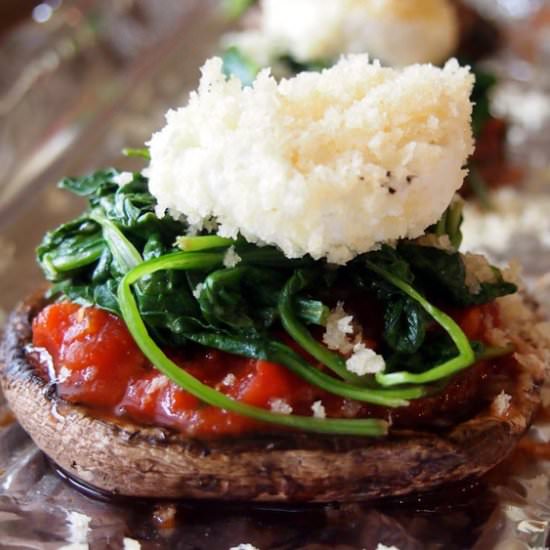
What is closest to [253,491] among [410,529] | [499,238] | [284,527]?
[284,527]

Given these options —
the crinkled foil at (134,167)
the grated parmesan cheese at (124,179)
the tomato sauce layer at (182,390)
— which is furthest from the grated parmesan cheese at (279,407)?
the grated parmesan cheese at (124,179)

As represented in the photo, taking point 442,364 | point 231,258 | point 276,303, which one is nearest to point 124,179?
point 231,258

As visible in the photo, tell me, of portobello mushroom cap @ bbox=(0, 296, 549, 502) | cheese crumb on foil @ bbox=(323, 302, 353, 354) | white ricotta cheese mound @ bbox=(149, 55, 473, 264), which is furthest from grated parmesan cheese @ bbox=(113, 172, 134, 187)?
cheese crumb on foil @ bbox=(323, 302, 353, 354)

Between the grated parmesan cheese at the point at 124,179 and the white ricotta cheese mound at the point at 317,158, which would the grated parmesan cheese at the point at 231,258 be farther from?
the grated parmesan cheese at the point at 124,179

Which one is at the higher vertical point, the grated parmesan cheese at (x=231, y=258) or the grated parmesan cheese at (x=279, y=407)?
the grated parmesan cheese at (x=231, y=258)

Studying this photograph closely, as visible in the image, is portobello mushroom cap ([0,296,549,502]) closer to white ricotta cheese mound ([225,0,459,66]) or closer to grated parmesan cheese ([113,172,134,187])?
grated parmesan cheese ([113,172,134,187])
